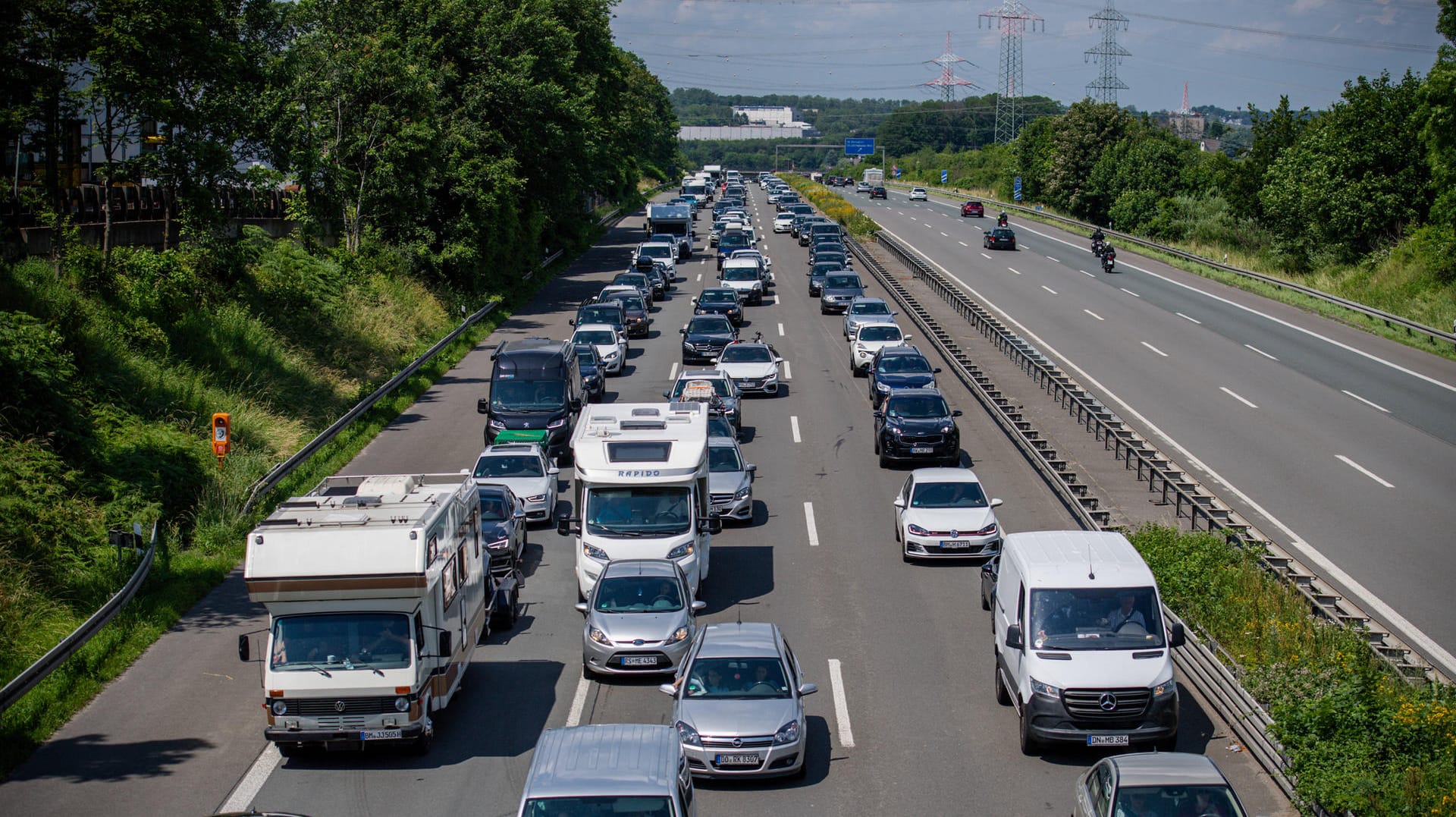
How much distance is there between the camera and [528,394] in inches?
1161

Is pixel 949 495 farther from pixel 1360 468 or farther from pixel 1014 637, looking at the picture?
pixel 1360 468

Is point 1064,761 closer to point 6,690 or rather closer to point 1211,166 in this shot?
point 6,690

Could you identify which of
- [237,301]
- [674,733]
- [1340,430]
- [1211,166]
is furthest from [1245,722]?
[1211,166]

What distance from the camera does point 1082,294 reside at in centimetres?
5372

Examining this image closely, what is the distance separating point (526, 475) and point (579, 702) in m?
9.48

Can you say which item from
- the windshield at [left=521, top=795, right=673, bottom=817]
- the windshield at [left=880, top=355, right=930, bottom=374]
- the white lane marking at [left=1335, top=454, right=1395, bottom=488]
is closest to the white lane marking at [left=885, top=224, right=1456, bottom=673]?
the white lane marking at [left=1335, top=454, right=1395, bottom=488]

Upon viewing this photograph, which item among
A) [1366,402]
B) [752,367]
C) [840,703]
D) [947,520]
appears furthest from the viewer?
[752,367]

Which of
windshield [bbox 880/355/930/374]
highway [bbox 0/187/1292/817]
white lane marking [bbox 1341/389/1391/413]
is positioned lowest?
highway [bbox 0/187/1292/817]

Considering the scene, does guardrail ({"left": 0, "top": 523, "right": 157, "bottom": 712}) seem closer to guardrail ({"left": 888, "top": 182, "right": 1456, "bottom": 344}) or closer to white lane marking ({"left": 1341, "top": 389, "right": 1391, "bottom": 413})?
white lane marking ({"left": 1341, "top": 389, "right": 1391, "bottom": 413})

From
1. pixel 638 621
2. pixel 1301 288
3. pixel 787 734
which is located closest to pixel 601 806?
pixel 787 734

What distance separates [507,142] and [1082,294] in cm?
2592

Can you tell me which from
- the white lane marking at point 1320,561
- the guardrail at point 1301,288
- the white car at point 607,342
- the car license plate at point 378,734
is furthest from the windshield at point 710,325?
the car license plate at point 378,734

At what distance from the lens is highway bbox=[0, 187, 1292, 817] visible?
13.6 m

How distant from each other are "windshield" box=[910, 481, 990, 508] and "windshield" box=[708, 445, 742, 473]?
4.12 meters
